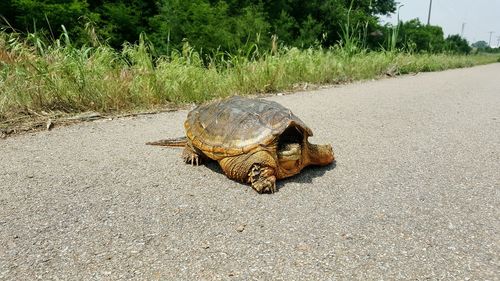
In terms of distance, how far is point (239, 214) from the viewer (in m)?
1.98

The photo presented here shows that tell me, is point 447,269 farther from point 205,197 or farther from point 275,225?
point 205,197

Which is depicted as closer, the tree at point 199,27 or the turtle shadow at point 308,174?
the turtle shadow at point 308,174

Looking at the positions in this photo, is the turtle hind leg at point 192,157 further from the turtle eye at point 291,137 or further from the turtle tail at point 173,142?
the turtle eye at point 291,137

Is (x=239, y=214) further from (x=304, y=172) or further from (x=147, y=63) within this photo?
(x=147, y=63)

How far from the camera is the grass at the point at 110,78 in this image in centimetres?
379

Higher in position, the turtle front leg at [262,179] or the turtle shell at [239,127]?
the turtle shell at [239,127]

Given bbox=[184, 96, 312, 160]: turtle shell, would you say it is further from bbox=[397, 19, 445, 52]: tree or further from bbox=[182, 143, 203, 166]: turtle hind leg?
bbox=[397, 19, 445, 52]: tree

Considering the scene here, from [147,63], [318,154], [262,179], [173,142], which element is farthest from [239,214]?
[147,63]

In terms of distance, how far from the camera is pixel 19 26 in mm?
11664

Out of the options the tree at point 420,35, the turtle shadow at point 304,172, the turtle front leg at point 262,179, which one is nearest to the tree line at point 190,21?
the turtle shadow at point 304,172

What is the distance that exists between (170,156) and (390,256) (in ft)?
5.86

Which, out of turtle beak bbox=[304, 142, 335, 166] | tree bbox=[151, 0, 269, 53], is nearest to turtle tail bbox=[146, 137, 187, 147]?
turtle beak bbox=[304, 142, 335, 166]

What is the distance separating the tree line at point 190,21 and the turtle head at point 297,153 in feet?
19.4

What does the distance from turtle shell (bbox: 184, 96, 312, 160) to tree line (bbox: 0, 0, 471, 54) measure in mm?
5702
